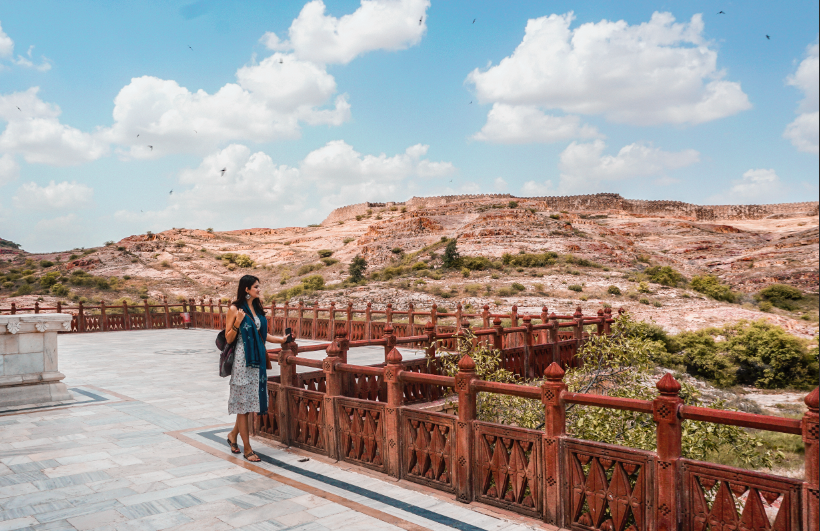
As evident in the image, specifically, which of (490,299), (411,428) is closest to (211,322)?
(490,299)

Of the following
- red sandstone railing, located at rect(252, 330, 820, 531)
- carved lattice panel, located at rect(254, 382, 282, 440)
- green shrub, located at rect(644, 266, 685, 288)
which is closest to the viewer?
red sandstone railing, located at rect(252, 330, 820, 531)

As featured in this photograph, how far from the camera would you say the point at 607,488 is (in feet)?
12.2

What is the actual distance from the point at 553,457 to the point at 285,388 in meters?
3.35

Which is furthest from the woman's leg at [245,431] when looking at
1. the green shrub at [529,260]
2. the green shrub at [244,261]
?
the green shrub at [244,261]

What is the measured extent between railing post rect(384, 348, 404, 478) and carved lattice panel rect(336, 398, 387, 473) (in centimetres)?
9

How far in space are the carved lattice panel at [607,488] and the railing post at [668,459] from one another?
7 cm

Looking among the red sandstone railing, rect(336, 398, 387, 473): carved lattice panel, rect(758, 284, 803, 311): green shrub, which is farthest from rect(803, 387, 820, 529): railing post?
rect(758, 284, 803, 311): green shrub

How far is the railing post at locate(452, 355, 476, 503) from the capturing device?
450cm

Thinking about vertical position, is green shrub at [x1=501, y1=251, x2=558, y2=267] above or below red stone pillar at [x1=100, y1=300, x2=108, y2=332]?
above

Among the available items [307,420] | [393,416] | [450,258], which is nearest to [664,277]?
[450,258]

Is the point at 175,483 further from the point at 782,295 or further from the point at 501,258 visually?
the point at 501,258

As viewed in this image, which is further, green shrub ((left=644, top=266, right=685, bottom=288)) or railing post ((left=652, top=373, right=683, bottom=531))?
green shrub ((left=644, top=266, right=685, bottom=288))

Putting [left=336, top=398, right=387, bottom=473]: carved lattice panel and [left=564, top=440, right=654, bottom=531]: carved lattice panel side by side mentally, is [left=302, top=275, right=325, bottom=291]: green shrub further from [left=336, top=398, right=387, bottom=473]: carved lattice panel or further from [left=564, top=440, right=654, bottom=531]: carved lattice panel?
[left=564, top=440, right=654, bottom=531]: carved lattice panel

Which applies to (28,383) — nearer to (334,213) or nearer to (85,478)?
(85,478)
